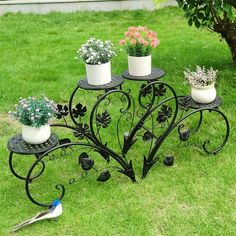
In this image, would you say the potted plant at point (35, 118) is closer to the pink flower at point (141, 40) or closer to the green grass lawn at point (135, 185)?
the green grass lawn at point (135, 185)

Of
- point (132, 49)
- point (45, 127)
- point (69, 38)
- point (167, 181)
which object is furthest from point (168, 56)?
point (45, 127)

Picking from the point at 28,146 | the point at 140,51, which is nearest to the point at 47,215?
the point at 28,146

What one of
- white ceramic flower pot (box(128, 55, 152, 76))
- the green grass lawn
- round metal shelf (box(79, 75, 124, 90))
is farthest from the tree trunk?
round metal shelf (box(79, 75, 124, 90))

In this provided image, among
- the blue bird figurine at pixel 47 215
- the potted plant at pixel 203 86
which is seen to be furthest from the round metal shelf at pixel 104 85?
the blue bird figurine at pixel 47 215

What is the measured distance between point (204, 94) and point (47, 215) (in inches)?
63.4

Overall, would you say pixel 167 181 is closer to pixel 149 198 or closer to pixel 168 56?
pixel 149 198

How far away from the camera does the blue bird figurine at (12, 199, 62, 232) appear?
3256mm

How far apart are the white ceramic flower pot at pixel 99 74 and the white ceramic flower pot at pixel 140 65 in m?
0.28

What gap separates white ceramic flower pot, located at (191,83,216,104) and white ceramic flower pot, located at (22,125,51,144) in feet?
4.31

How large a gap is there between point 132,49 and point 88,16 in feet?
18.1

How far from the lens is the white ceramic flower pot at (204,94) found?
3.90 metres

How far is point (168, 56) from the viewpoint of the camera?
21.7 feet

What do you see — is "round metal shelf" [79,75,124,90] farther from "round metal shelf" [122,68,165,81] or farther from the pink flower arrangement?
the pink flower arrangement

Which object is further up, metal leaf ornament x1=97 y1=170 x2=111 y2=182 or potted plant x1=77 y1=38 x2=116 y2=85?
potted plant x1=77 y1=38 x2=116 y2=85
